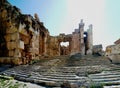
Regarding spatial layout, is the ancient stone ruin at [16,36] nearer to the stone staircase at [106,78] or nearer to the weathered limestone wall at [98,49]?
the weathered limestone wall at [98,49]

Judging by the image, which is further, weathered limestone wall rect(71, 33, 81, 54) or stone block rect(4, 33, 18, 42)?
weathered limestone wall rect(71, 33, 81, 54)

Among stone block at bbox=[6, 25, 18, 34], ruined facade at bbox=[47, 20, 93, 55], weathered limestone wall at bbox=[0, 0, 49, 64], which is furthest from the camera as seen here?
ruined facade at bbox=[47, 20, 93, 55]

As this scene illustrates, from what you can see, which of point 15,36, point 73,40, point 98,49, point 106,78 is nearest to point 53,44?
point 73,40

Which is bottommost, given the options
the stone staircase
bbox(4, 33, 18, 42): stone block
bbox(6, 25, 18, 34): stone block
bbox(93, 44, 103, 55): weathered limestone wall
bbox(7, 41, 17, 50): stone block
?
the stone staircase

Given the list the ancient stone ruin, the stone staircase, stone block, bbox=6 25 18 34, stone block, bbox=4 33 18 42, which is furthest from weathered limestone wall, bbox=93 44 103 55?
stone block, bbox=6 25 18 34

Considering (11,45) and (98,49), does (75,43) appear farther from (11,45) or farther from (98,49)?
(11,45)

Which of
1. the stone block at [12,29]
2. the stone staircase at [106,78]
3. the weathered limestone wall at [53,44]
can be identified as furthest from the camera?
the weathered limestone wall at [53,44]

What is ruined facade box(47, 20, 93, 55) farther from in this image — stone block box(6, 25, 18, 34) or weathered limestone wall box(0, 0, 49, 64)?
stone block box(6, 25, 18, 34)

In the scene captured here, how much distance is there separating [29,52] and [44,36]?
4.97 m

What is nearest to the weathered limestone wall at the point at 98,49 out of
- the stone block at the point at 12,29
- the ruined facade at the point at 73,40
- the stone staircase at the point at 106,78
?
the ruined facade at the point at 73,40

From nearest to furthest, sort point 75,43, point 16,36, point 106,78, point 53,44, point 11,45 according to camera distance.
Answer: point 106,78 → point 16,36 → point 11,45 → point 75,43 → point 53,44

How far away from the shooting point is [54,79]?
26.2 feet

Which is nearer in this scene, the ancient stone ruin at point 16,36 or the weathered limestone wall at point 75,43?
the ancient stone ruin at point 16,36

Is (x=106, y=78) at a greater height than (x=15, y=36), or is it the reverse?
(x=15, y=36)
